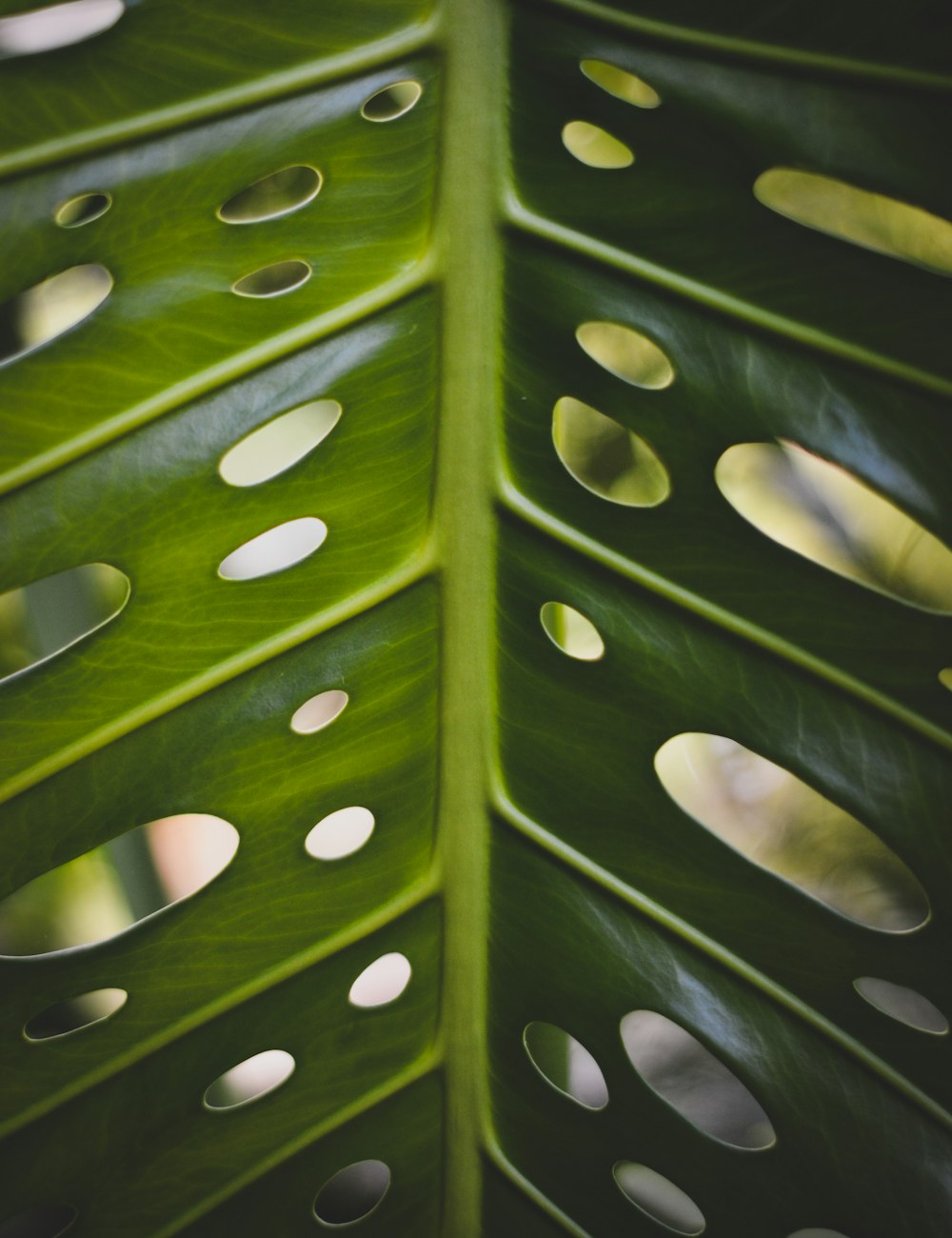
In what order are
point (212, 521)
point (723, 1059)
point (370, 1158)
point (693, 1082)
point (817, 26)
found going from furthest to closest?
point (693, 1082), point (370, 1158), point (723, 1059), point (212, 521), point (817, 26)

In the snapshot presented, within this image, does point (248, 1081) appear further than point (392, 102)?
Yes

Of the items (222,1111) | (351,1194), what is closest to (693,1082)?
Result: (351,1194)

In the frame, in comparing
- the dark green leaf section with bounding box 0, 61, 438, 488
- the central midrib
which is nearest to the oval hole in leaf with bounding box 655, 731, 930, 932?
the central midrib

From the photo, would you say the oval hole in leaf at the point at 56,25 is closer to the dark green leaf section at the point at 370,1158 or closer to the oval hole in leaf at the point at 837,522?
the oval hole in leaf at the point at 837,522

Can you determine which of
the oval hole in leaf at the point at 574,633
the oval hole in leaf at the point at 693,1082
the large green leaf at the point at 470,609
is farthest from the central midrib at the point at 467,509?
the oval hole in leaf at the point at 693,1082

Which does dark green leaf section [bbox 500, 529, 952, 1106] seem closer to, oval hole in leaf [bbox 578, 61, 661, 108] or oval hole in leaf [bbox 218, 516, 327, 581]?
oval hole in leaf [bbox 218, 516, 327, 581]

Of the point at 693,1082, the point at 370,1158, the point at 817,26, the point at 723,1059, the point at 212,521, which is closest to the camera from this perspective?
the point at 817,26

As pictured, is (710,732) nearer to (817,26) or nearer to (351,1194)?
(817,26)

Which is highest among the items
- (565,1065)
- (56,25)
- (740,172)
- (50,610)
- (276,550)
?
(56,25)
